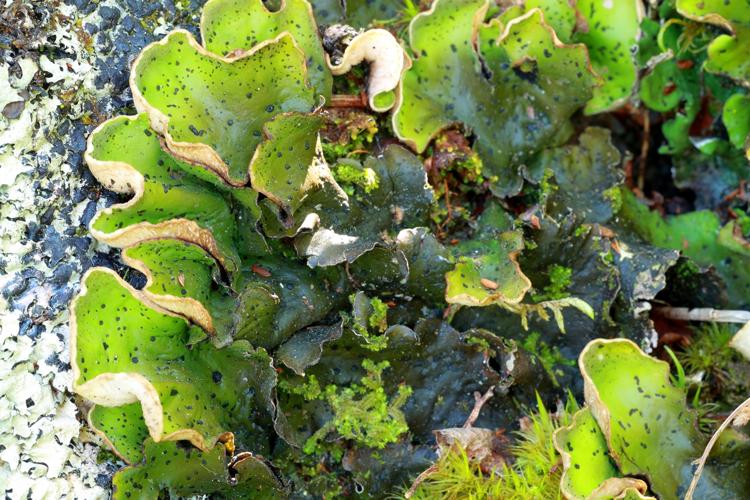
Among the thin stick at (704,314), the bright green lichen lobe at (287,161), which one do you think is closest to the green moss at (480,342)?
the bright green lichen lobe at (287,161)

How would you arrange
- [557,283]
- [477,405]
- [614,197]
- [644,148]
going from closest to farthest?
[477,405], [557,283], [614,197], [644,148]

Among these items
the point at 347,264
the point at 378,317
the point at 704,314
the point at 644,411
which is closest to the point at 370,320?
the point at 378,317

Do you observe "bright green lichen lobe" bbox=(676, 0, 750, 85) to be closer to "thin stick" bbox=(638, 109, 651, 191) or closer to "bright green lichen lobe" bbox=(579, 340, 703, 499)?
"thin stick" bbox=(638, 109, 651, 191)

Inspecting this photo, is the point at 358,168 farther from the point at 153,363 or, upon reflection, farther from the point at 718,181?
the point at 718,181

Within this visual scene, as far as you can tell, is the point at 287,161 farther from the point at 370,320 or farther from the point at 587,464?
the point at 587,464

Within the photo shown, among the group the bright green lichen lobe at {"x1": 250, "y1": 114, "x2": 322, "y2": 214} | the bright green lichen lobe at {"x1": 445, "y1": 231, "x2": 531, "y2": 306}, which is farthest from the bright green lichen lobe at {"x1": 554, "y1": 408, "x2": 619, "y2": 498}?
the bright green lichen lobe at {"x1": 250, "y1": 114, "x2": 322, "y2": 214}

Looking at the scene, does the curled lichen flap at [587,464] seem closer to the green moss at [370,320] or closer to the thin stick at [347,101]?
the green moss at [370,320]

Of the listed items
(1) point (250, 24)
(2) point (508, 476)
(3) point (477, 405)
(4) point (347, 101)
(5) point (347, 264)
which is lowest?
(2) point (508, 476)
